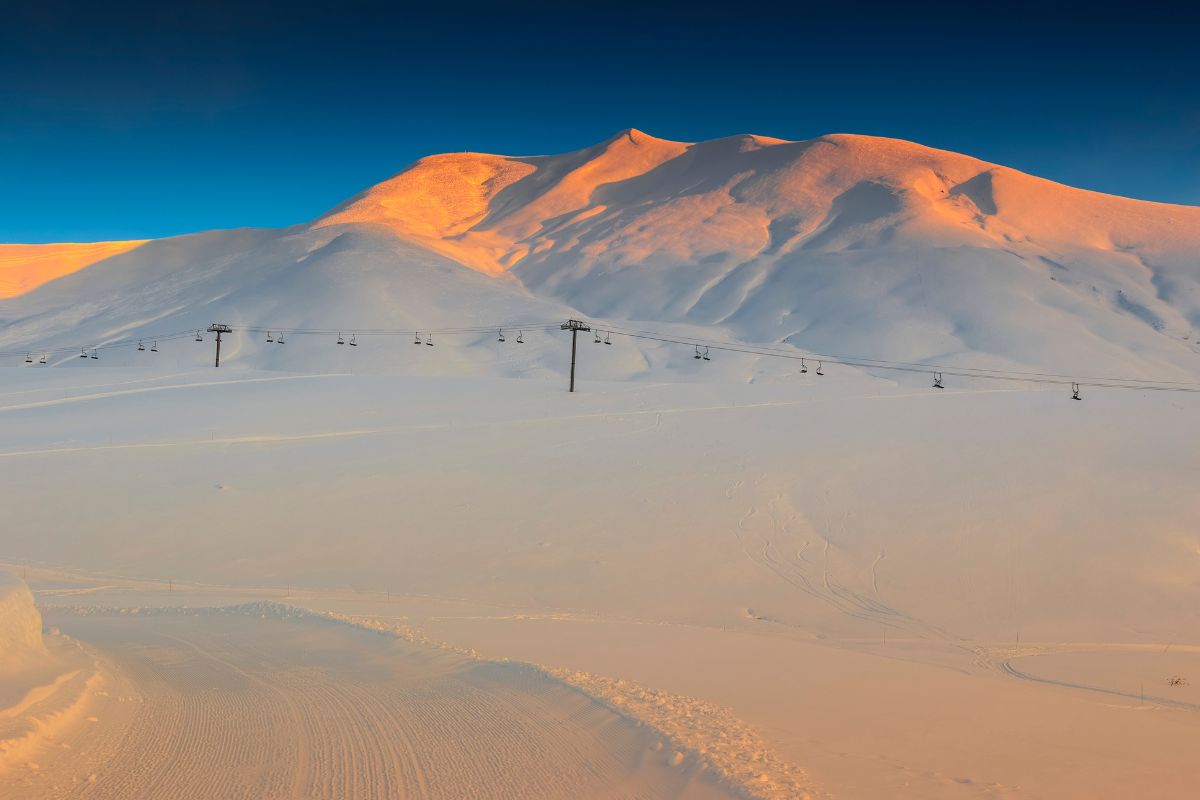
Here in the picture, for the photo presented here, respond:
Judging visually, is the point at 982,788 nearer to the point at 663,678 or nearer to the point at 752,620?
the point at 663,678

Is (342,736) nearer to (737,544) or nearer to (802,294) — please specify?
(737,544)

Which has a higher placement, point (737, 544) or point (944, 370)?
point (944, 370)

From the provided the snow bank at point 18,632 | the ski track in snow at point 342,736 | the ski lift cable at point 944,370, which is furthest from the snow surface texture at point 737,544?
the ski lift cable at point 944,370

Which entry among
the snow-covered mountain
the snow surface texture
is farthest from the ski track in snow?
the snow-covered mountain

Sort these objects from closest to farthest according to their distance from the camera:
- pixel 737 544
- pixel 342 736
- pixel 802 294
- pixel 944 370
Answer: pixel 342 736
pixel 737 544
pixel 944 370
pixel 802 294

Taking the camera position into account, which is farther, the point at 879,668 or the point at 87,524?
the point at 87,524

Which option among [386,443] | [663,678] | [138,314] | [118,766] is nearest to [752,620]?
[663,678]

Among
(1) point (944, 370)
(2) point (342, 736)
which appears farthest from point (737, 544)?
(1) point (944, 370)

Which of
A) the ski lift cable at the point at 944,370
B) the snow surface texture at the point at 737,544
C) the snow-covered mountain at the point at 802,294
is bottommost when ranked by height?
the snow surface texture at the point at 737,544

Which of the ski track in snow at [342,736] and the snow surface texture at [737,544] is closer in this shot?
the ski track in snow at [342,736]

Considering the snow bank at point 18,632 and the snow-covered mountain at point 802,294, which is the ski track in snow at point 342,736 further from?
the snow-covered mountain at point 802,294

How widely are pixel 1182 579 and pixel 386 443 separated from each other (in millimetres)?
33869

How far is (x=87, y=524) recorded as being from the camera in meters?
34.3

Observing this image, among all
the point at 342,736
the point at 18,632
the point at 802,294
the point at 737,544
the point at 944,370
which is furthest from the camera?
the point at 802,294
